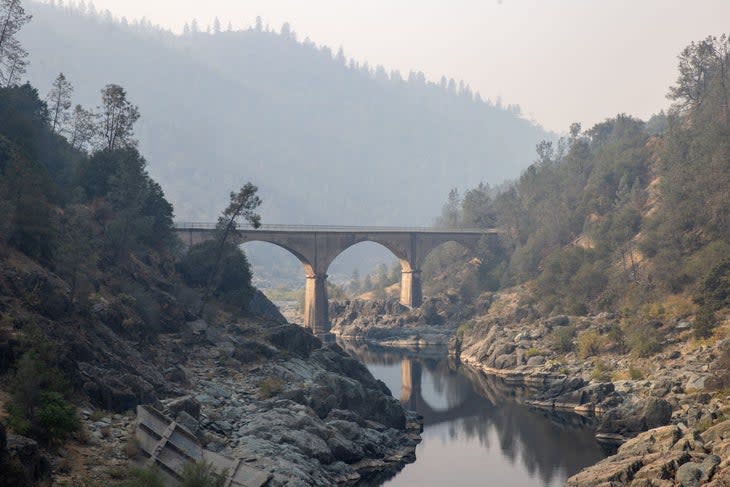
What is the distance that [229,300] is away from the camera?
204 feet

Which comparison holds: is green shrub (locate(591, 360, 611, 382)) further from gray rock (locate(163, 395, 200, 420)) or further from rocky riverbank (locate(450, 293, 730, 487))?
gray rock (locate(163, 395, 200, 420))

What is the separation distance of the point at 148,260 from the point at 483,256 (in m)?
64.7

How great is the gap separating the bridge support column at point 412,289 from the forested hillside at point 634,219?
22.9 ft

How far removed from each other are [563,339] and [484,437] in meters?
22.6

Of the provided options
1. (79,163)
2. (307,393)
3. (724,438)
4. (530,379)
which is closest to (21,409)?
(307,393)

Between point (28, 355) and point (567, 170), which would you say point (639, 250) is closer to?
point (567, 170)

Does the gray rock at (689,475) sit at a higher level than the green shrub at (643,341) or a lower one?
lower

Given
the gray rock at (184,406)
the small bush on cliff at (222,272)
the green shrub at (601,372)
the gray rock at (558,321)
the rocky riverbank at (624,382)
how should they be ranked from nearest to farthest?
the gray rock at (184,406)
the rocky riverbank at (624,382)
the small bush on cliff at (222,272)
the green shrub at (601,372)
the gray rock at (558,321)

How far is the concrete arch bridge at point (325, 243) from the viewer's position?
93.8m

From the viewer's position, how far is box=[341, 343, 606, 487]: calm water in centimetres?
4509

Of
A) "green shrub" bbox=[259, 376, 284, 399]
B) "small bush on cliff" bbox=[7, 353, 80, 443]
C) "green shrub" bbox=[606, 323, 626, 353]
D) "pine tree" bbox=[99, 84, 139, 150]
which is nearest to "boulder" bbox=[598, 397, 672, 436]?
"green shrub" bbox=[606, 323, 626, 353]

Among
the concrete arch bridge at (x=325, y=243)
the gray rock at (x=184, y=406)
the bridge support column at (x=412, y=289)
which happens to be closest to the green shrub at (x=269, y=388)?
the gray rock at (x=184, y=406)

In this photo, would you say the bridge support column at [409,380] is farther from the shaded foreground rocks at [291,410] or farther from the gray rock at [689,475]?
the gray rock at [689,475]

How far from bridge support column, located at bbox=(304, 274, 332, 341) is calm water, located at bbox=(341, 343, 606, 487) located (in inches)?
864
